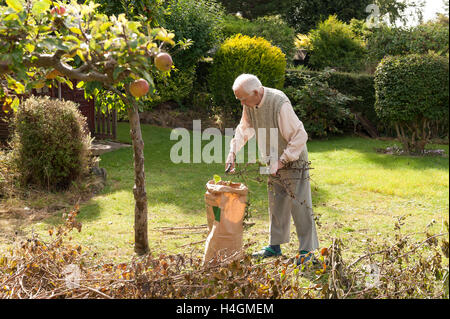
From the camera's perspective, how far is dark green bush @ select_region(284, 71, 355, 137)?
41.4ft

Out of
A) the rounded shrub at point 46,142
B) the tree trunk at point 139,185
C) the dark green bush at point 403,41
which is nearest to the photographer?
the tree trunk at point 139,185

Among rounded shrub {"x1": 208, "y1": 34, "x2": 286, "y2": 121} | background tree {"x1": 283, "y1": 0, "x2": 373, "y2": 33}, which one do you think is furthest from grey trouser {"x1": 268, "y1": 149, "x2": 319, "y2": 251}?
background tree {"x1": 283, "y1": 0, "x2": 373, "y2": 33}

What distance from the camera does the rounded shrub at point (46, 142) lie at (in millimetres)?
6551

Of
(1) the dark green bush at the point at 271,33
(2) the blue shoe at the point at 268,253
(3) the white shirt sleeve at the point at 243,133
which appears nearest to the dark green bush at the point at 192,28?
(1) the dark green bush at the point at 271,33

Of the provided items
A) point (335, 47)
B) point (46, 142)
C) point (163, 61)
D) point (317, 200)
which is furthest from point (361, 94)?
point (163, 61)

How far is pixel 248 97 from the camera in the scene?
13.0 ft

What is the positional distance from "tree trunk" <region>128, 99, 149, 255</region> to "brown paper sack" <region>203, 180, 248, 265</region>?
2.99 ft

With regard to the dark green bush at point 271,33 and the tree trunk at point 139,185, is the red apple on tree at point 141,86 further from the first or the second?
the dark green bush at point 271,33

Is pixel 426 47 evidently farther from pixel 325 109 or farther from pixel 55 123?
pixel 55 123

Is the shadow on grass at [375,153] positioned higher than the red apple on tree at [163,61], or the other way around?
the red apple on tree at [163,61]

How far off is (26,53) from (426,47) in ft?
48.9

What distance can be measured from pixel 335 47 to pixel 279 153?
16.5 m

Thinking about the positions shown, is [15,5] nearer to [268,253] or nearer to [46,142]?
[268,253]

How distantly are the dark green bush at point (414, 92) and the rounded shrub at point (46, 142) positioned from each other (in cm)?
680
